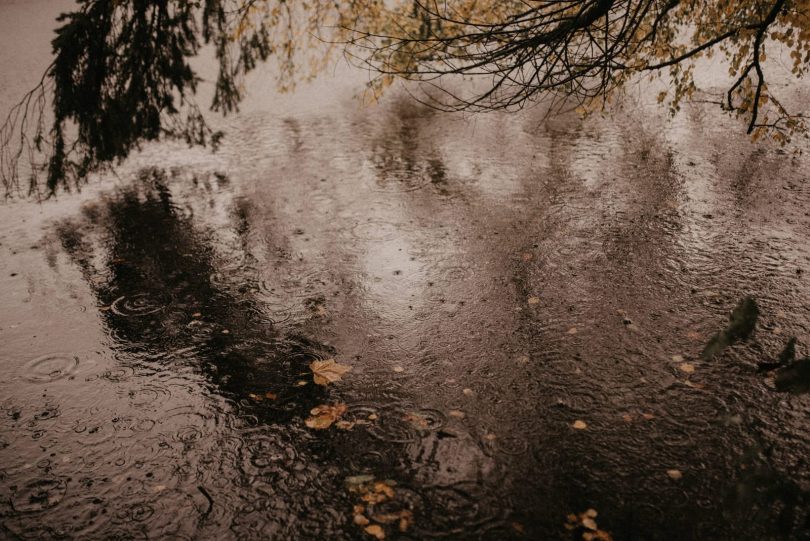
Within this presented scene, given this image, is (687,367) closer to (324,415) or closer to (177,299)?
(324,415)

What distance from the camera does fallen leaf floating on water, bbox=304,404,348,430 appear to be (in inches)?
143

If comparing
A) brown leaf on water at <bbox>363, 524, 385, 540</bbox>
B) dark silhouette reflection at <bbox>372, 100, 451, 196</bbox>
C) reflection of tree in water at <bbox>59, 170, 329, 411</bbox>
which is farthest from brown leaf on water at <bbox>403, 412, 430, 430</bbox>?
dark silhouette reflection at <bbox>372, 100, 451, 196</bbox>

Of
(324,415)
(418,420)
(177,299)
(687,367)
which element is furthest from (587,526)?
(177,299)

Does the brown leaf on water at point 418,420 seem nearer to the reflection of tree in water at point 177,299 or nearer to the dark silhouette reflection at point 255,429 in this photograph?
the dark silhouette reflection at point 255,429

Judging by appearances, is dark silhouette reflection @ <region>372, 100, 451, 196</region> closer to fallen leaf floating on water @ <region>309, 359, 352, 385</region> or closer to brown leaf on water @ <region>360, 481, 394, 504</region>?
fallen leaf floating on water @ <region>309, 359, 352, 385</region>

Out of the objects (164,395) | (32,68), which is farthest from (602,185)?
(32,68)

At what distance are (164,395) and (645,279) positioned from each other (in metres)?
4.08

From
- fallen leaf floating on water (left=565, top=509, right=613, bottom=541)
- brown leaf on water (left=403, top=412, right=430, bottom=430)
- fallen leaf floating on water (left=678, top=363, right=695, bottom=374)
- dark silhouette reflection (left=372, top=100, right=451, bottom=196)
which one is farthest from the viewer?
dark silhouette reflection (left=372, top=100, right=451, bottom=196)

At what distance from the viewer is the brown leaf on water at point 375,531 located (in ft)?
9.40

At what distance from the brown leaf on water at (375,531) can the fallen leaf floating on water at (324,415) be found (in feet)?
2.75

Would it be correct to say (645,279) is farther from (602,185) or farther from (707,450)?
(602,185)

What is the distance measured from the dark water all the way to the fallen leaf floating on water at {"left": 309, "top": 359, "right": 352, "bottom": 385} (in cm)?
7

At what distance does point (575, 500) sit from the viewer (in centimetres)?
300

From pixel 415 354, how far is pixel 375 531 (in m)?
1.57
